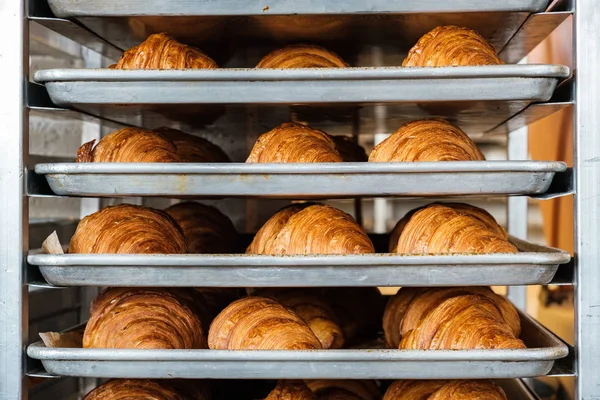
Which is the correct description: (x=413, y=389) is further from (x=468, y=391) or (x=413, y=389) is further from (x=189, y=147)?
(x=189, y=147)

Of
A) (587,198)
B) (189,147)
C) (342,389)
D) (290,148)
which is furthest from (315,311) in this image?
(587,198)

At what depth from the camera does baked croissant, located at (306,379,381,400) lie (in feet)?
4.88

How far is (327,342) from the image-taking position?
5.12ft

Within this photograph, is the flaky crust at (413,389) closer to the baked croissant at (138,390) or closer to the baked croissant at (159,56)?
the baked croissant at (138,390)

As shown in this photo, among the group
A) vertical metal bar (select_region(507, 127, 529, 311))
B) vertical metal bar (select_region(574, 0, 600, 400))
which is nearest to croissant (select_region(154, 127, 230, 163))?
vertical metal bar (select_region(574, 0, 600, 400))

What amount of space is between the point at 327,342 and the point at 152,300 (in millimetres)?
414

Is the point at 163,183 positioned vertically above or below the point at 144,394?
above

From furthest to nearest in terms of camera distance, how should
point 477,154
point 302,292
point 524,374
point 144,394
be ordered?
point 302,292
point 477,154
point 144,394
point 524,374

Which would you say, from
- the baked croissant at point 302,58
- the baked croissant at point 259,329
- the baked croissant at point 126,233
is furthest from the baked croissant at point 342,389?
the baked croissant at point 302,58

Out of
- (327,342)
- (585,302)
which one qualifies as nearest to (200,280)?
(327,342)

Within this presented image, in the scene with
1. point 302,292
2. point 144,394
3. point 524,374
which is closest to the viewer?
point 524,374

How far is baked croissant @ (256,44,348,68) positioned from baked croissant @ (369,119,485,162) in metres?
0.22

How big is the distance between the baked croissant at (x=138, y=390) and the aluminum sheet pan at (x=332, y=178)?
15.8 inches

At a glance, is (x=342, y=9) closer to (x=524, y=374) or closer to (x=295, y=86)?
(x=295, y=86)
